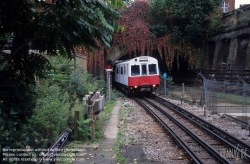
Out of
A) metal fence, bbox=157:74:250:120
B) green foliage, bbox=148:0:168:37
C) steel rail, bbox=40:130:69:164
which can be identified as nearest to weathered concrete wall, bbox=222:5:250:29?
green foliage, bbox=148:0:168:37

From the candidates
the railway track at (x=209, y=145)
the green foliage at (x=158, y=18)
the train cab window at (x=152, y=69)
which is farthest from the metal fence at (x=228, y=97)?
the green foliage at (x=158, y=18)

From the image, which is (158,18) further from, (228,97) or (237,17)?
(228,97)

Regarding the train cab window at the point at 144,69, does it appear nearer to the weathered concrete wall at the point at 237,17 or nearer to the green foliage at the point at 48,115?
the weathered concrete wall at the point at 237,17

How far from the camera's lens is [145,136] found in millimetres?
9891

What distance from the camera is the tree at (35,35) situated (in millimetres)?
4008

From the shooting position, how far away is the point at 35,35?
4.43 metres

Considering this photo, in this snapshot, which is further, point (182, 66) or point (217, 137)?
point (182, 66)

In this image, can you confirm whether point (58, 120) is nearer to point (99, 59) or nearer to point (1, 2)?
point (1, 2)

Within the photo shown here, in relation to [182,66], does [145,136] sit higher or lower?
lower

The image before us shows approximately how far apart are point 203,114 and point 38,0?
451 inches

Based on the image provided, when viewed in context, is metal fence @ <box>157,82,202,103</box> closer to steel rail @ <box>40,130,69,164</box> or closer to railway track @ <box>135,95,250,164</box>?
railway track @ <box>135,95,250,164</box>

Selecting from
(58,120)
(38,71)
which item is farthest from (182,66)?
(38,71)

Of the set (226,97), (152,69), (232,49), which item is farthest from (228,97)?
(232,49)

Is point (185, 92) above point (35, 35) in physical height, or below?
below
